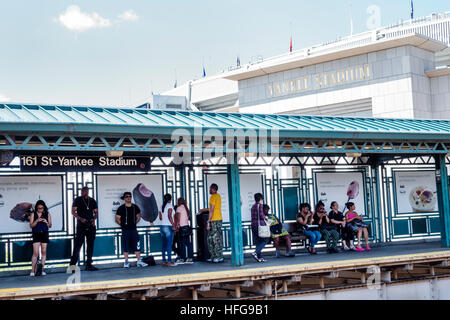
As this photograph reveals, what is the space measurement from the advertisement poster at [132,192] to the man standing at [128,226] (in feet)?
1.21

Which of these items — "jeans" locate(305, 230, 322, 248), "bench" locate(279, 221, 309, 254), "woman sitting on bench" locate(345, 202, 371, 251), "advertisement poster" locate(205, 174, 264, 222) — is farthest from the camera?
"woman sitting on bench" locate(345, 202, 371, 251)

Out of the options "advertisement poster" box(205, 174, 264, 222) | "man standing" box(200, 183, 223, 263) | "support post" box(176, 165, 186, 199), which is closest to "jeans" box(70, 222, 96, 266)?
"support post" box(176, 165, 186, 199)

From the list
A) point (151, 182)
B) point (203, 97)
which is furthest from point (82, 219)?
point (203, 97)

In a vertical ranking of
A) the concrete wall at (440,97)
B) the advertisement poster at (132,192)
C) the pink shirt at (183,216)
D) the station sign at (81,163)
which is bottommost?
the pink shirt at (183,216)

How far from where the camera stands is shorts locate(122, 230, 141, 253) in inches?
550

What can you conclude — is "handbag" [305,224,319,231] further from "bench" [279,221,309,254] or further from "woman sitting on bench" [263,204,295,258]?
"woman sitting on bench" [263,204,295,258]

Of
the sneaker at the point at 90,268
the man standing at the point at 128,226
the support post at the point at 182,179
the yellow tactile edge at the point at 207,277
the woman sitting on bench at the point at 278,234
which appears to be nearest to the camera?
the yellow tactile edge at the point at 207,277

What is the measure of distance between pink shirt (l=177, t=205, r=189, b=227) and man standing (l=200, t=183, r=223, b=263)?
0.52m

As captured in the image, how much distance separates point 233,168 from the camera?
13625 mm

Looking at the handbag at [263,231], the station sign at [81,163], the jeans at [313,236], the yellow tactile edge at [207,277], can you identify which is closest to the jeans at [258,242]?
the handbag at [263,231]

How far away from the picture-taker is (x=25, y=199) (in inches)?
531

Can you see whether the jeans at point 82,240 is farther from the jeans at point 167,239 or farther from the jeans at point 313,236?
the jeans at point 313,236

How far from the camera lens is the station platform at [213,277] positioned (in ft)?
33.5
